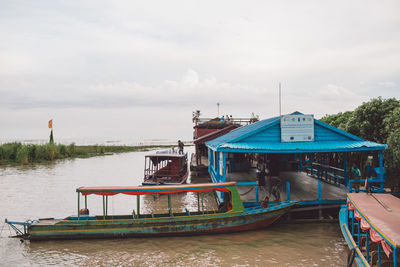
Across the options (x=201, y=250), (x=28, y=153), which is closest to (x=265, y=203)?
(x=201, y=250)

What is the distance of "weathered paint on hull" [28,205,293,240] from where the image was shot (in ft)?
38.7

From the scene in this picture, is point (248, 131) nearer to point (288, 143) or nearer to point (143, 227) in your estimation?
point (288, 143)

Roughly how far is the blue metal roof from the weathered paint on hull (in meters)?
3.09

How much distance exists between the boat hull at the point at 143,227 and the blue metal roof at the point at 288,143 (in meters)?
2.94

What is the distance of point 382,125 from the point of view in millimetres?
19734

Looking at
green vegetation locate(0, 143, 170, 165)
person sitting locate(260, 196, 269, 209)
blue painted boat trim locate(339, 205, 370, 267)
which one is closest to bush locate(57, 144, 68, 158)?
green vegetation locate(0, 143, 170, 165)

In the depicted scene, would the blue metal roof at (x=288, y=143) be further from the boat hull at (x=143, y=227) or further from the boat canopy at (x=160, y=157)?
the boat canopy at (x=160, y=157)

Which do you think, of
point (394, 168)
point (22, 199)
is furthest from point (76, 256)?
point (394, 168)

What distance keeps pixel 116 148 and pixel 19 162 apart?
3333 centimetres

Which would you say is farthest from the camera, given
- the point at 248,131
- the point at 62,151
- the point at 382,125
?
the point at 62,151

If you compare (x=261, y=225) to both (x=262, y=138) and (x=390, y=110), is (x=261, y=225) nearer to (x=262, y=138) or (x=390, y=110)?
(x=262, y=138)

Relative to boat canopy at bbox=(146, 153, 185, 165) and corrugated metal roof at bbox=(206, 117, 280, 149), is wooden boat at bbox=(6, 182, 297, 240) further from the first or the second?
boat canopy at bbox=(146, 153, 185, 165)

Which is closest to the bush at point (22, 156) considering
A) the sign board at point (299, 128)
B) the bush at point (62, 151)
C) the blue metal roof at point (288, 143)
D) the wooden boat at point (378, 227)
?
the bush at point (62, 151)

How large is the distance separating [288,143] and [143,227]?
25.5ft
